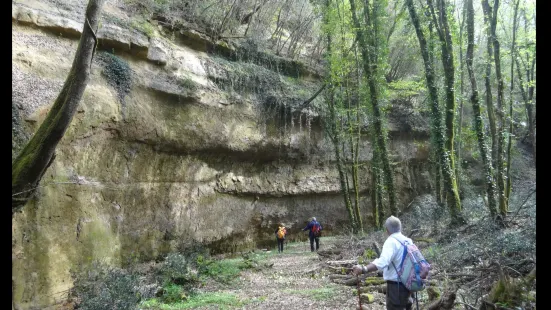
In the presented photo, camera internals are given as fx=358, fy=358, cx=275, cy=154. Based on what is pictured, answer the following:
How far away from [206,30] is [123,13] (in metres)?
4.09

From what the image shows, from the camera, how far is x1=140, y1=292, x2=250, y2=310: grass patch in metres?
8.06

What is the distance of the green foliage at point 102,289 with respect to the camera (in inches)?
289

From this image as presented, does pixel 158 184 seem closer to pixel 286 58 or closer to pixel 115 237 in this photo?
pixel 115 237

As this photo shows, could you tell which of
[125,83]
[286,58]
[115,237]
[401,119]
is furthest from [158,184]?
[401,119]

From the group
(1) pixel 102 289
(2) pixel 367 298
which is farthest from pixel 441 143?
(1) pixel 102 289

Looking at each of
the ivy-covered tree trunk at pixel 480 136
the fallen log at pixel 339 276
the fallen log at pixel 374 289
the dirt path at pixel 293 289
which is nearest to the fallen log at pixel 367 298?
the dirt path at pixel 293 289

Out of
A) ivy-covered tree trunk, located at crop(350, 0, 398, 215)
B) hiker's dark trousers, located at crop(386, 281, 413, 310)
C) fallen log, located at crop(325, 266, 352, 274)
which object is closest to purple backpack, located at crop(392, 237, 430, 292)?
hiker's dark trousers, located at crop(386, 281, 413, 310)

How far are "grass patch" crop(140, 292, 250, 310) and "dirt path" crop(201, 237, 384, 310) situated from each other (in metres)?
0.26

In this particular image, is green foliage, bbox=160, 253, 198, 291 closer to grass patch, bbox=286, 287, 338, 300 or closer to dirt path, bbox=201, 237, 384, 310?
dirt path, bbox=201, 237, 384, 310

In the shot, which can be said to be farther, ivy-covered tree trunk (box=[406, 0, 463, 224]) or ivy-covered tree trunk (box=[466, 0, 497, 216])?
ivy-covered tree trunk (box=[406, 0, 463, 224])

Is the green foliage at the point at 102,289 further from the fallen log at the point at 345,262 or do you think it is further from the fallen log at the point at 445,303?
the fallen log at the point at 445,303

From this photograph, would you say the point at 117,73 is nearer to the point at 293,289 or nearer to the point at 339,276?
the point at 293,289

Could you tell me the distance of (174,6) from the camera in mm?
16547

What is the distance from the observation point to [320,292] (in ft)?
26.5
